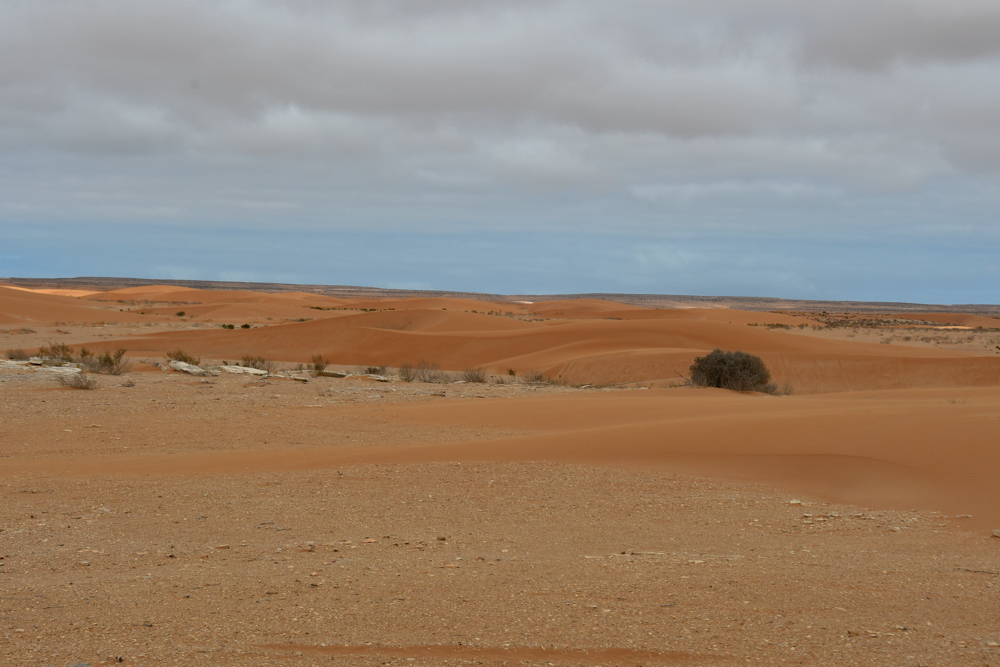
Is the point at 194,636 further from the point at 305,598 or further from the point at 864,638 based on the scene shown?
the point at 864,638

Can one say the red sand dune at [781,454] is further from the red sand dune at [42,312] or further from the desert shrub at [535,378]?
the red sand dune at [42,312]

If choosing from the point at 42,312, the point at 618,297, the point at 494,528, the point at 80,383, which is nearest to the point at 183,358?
the point at 80,383

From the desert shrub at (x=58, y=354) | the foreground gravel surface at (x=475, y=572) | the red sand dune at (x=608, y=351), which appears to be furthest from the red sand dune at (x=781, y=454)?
the desert shrub at (x=58, y=354)

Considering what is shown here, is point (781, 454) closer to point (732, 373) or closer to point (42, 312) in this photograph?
point (732, 373)

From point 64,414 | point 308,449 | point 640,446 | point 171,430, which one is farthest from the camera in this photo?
point 64,414

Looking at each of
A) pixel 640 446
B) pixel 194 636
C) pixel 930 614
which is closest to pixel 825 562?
pixel 930 614

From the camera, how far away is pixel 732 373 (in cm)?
2383

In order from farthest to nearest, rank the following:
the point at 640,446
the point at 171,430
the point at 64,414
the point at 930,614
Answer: the point at 64,414, the point at 171,430, the point at 640,446, the point at 930,614

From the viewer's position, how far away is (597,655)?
4719 mm

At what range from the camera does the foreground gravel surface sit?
4820 mm

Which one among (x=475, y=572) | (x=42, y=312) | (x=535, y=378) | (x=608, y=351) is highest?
(x=42, y=312)

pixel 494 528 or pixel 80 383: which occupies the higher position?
pixel 80 383

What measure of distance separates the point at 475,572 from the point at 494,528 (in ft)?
6.37

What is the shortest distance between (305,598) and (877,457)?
8271 mm
